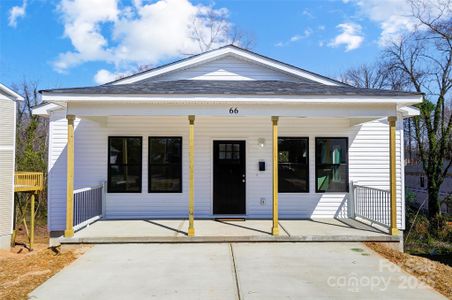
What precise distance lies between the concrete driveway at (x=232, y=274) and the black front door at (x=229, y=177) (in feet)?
7.78

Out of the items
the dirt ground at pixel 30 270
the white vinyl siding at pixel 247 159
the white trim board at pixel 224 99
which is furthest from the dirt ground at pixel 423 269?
the dirt ground at pixel 30 270

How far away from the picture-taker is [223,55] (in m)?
9.67

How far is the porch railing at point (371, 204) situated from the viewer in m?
8.17

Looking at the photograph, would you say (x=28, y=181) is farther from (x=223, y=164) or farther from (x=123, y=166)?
(x=223, y=164)

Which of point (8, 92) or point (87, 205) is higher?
point (8, 92)

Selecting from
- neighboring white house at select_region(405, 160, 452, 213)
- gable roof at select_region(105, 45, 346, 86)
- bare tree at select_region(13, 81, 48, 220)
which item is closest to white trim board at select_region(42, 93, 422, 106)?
gable roof at select_region(105, 45, 346, 86)

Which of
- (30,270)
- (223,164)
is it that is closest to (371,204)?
(223,164)

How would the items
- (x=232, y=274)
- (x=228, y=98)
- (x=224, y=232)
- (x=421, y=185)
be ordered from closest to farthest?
(x=232, y=274) < (x=228, y=98) < (x=224, y=232) < (x=421, y=185)

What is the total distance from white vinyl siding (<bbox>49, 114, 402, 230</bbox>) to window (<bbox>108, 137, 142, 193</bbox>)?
15 centimetres

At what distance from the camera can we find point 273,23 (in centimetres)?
1334

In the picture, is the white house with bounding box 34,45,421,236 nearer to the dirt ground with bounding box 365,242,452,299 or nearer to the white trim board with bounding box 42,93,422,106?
the white trim board with bounding box 42,93,422,106

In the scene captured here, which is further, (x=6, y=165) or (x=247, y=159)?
(x=6, y=165)

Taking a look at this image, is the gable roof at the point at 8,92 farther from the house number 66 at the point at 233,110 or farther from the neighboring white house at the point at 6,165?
the house number 66 at the point at 233,110

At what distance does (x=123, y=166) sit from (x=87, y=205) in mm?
1381
